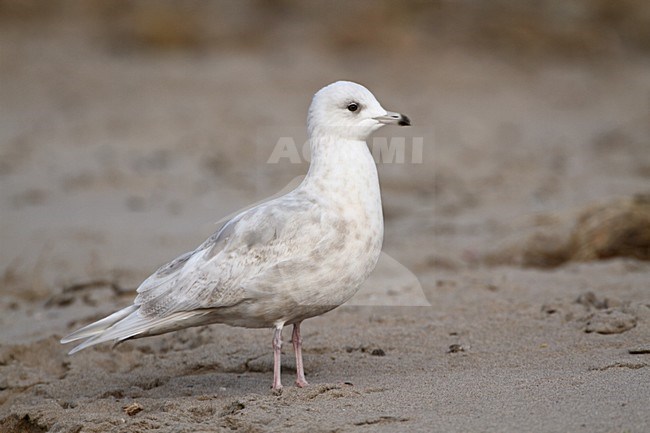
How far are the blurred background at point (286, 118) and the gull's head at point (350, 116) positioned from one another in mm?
2228

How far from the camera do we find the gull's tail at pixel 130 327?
4.20 m

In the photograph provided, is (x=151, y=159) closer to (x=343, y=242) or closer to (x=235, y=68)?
(x=235, y=68)

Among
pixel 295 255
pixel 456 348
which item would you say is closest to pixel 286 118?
pixel 456 348

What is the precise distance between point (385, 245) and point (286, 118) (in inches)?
214

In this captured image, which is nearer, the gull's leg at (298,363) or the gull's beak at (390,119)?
the gull's leg at (298,363)

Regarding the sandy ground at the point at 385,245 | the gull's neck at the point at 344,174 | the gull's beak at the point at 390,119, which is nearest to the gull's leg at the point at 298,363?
the sandy ground at the point at 385,245

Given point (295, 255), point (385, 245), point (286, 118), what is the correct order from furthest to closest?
point (286, 118)
point (385, 245)
point (295, 255)

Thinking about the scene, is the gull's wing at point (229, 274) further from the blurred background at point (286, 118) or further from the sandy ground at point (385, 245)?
the blurred background at point (286, 118)

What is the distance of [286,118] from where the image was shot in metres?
12.9

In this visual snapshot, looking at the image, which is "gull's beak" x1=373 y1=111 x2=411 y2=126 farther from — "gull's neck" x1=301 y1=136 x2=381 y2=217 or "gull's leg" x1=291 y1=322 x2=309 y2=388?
"gull's leg" x1=291 y1=322 x2=309 y2=388

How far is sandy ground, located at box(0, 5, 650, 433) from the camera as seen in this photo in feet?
13.3

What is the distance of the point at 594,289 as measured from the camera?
5.84 meters

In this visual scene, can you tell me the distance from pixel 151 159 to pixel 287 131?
2.16 m

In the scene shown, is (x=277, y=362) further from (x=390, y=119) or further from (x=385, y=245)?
(x=385, y=245)
